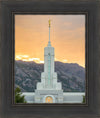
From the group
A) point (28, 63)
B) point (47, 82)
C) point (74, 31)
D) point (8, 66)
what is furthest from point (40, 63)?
point (8, 66)

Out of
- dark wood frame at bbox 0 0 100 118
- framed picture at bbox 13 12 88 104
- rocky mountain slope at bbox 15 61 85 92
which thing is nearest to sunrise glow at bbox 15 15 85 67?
framed picture at bbox 13 12 88 104

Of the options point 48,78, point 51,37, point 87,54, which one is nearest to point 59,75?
point 48,78

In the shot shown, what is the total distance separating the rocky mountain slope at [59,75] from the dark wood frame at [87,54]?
1.39m

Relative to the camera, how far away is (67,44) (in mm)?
2516

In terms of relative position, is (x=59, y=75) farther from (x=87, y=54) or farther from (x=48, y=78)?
(x=87, y=54)

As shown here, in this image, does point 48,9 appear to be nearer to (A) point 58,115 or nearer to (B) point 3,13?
(B) point 3,13

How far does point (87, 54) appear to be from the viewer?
842 mm

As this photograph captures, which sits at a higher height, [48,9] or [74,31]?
[74,31]

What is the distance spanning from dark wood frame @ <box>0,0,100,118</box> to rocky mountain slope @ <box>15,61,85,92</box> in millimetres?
1388

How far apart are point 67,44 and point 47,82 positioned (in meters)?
0.96

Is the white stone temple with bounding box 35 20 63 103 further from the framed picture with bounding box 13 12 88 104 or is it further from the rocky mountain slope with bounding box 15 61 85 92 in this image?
the rocky mountain slope with bounding box 15 61 85 92

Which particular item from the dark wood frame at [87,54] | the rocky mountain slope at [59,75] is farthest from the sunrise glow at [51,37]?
the dark wood frame at [87,54]

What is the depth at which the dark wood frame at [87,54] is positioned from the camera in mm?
818

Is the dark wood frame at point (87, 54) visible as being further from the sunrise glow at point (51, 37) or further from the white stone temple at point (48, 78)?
the white stone temple at point (48, 78)
